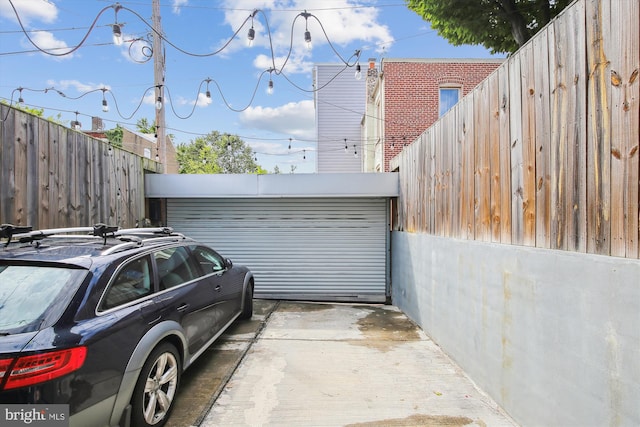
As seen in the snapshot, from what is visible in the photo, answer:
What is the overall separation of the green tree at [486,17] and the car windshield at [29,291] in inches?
286

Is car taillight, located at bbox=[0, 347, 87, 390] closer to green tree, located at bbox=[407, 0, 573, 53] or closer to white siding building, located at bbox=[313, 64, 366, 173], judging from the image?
green tree, located at bbox=[407, 0, 573, 53]

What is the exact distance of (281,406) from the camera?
133 inches

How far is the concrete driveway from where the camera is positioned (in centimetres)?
319

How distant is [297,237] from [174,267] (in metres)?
4.66

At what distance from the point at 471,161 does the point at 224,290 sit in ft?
11.8

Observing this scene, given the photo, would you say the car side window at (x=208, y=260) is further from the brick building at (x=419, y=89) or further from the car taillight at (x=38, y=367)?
the brick building at (x=419, y=89)

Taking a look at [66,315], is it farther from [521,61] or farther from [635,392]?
[521,61]

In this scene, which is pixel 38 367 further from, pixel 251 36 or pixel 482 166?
pixel 251 36

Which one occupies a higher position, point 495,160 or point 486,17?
point 486,17

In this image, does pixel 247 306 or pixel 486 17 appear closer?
pixel 247 306

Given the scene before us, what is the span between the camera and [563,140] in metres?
2.62

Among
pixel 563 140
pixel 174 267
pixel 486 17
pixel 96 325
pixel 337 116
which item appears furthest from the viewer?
pixel 337 116

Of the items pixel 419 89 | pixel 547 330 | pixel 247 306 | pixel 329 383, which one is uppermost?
pixel 419 89

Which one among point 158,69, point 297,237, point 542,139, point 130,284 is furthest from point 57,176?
point 542,139
